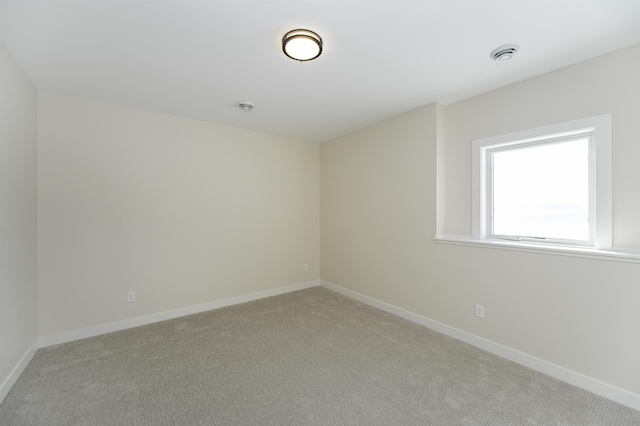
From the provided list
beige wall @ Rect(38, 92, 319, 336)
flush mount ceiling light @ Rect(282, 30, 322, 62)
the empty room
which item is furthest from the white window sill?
beige wall @ Rect(38, 92, 319, 336)

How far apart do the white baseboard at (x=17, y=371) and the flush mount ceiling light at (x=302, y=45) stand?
309 centimetres

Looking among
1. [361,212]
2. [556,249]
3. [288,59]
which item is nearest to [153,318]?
[361,212]

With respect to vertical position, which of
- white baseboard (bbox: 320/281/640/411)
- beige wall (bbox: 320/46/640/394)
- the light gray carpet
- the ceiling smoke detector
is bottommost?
the light gray carpet

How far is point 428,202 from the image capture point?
10.0ft

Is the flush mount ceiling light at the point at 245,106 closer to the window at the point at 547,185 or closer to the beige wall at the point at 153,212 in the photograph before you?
the beige wall at the point at 153,212

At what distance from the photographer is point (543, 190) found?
2.47 metres

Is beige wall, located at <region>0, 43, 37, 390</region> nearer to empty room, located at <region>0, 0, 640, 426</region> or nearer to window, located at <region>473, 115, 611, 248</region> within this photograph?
empty room, located at <region>0, 0, 640, 426</region>

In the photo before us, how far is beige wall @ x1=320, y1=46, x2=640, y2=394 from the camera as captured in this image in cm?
194

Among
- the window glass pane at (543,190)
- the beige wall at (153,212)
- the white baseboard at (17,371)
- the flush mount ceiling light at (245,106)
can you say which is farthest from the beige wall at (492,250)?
the white baseboard at (17,371)

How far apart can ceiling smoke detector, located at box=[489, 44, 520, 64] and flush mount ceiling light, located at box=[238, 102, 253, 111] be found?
7.51 ft

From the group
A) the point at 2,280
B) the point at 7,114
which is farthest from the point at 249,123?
the point at 2,280

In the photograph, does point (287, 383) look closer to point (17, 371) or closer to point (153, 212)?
point (17, 371)

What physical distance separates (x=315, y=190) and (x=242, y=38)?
3009mm

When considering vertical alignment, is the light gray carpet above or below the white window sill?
below
